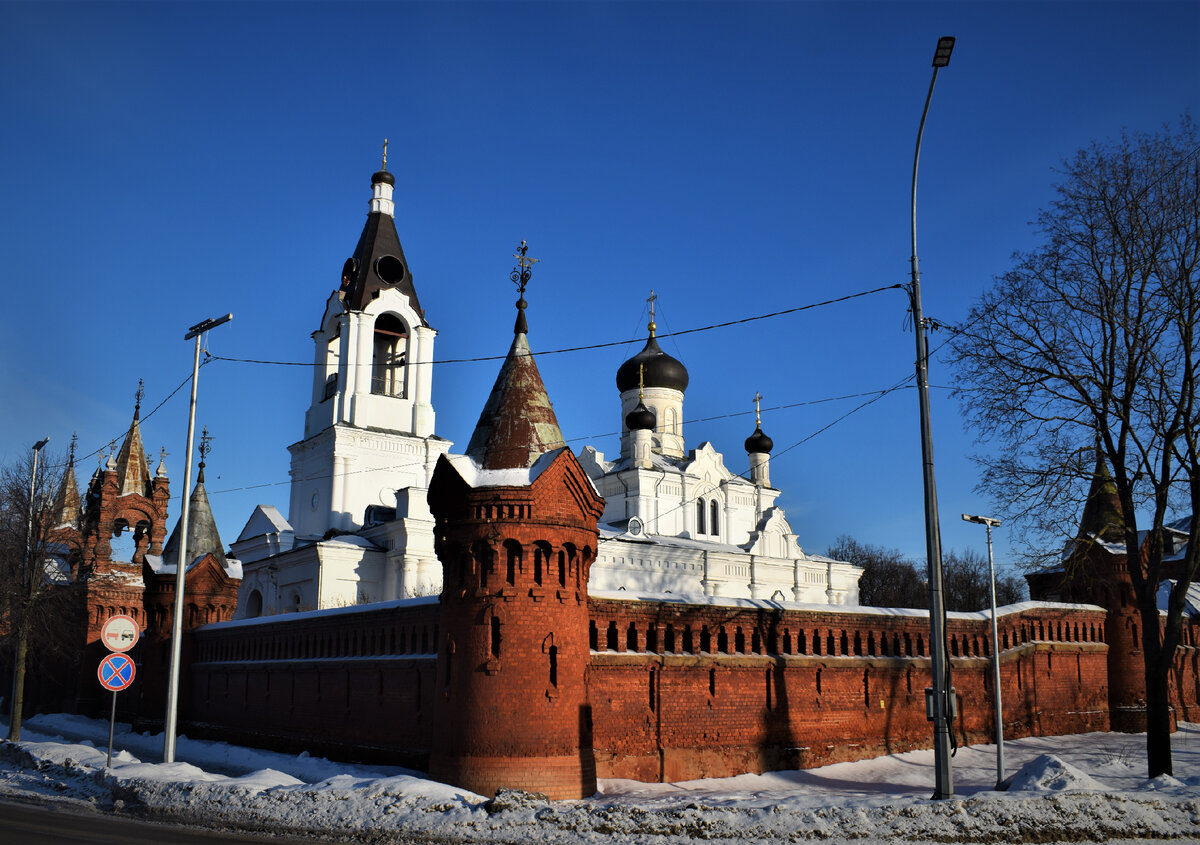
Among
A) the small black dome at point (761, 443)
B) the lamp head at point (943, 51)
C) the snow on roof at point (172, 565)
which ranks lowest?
the snow on roof at point (172, 565)

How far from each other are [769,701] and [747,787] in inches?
A: 87.7

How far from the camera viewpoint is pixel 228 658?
85.8 feet

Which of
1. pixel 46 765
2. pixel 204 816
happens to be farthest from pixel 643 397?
pixel 204 816

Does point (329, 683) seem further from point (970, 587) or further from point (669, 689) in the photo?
point (970, 587)

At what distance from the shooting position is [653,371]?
173 ft

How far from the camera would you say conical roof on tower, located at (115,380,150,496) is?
39812 mm

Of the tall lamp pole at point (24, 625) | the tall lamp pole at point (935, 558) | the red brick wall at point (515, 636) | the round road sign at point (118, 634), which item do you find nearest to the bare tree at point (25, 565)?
the tall lamp pole at point (24, 625)

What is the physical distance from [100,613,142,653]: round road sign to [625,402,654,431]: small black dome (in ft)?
105

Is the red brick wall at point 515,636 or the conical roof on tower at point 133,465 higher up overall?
the conical roof on tower at point 133,465

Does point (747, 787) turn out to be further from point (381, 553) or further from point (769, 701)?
point (381, 553)

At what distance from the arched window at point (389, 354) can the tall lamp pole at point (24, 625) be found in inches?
779

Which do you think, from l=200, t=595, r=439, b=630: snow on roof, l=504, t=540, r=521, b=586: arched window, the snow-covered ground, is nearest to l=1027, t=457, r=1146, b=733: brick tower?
the snow-covered ground

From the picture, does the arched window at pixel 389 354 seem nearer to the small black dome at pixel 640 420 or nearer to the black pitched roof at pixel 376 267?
the black pitched roof at pixel 376 267

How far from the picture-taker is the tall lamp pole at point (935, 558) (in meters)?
12.9
